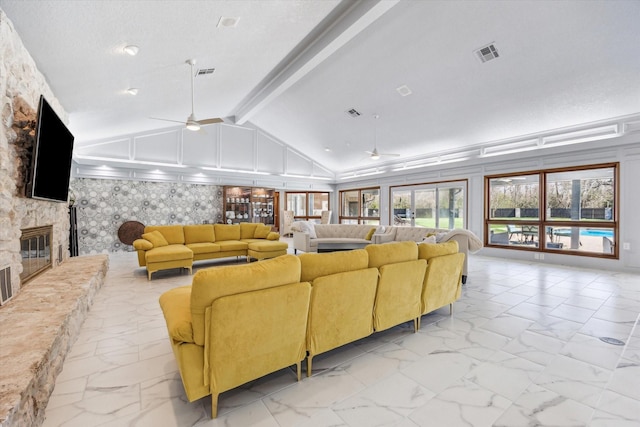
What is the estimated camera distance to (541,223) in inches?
265

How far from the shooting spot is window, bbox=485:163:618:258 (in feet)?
19.4

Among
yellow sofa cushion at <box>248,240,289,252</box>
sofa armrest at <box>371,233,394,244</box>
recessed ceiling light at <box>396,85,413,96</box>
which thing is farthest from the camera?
sofa armrest at <box>371,233,394,244</box>

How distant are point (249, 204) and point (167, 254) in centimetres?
510

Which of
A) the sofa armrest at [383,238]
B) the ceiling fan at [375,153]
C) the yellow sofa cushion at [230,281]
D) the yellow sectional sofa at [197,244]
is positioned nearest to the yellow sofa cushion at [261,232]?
the yellow sectional sofa at [197,244]

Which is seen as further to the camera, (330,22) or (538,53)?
(538,53)

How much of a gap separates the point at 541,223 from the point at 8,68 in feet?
29.4

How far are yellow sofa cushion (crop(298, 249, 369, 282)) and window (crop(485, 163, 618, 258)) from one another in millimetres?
6314

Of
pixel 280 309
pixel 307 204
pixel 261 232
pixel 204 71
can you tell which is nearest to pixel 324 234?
pixel 261 232

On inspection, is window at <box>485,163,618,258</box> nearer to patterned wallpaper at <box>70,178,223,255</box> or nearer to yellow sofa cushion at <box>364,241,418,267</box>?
yellow sofa cushion at <box>364,241,418,267</box>

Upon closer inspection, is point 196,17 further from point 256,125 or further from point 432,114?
point 256,125

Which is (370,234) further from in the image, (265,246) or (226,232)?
(226,232)

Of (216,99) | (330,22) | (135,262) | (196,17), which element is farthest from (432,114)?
(135,262)

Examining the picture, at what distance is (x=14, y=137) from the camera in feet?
8.90

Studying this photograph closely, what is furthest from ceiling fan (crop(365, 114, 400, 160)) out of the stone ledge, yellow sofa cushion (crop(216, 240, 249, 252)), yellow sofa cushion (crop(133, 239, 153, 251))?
the stone ledge
